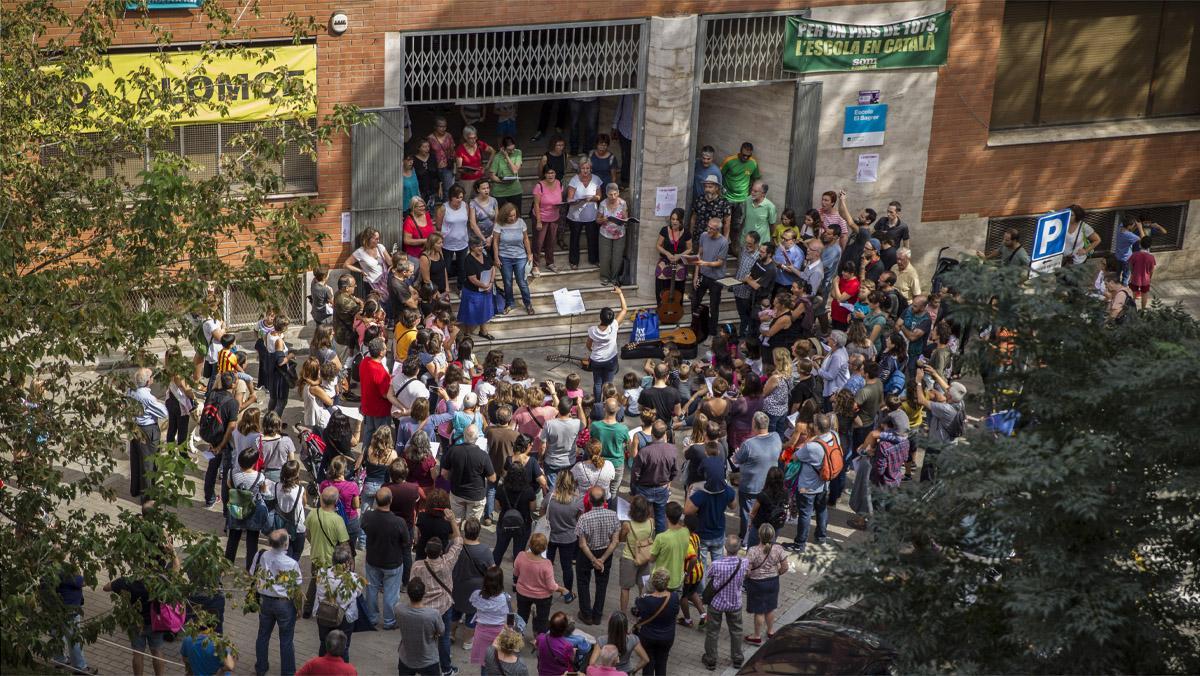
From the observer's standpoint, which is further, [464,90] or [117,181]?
[464,90]

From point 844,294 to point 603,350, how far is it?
10.7 feet

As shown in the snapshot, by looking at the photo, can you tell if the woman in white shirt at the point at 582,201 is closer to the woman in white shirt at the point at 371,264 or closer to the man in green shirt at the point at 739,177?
the man in green shirt at the point at 739,177

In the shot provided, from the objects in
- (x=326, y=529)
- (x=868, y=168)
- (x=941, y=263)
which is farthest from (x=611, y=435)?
(x=868, y=168)

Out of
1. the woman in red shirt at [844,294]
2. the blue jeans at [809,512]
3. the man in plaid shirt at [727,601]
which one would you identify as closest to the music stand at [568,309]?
the woman in red shirt at [844,294]

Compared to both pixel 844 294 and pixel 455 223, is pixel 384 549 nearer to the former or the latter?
pixel 455 223

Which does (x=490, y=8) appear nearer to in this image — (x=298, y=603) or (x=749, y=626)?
(x=749, y=626)

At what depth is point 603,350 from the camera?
18.0m

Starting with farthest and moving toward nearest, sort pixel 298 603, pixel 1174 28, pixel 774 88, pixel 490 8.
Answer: pixel 1174 28 < pixel 774 88 < pixel 490 8 < pixel 298 603

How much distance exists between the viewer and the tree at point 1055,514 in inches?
343

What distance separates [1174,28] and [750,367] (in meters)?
10.3

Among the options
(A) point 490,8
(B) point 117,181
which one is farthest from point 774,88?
(B) point 117,181

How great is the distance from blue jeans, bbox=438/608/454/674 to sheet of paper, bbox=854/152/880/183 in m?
10.7

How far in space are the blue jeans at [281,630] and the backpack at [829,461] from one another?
5317 millimetres

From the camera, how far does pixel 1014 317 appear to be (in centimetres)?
945
